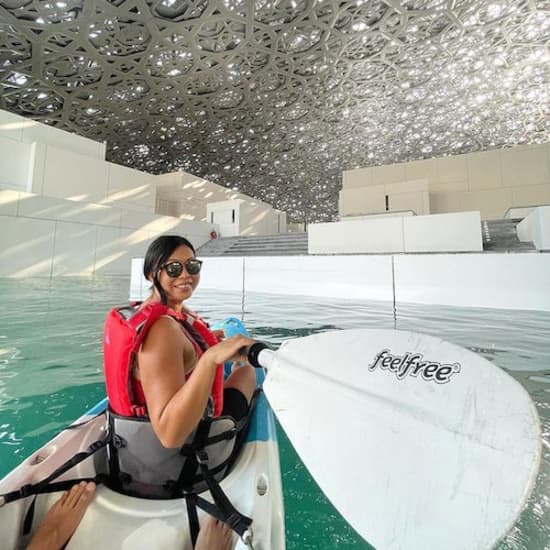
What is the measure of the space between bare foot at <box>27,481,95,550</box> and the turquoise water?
0.63 m

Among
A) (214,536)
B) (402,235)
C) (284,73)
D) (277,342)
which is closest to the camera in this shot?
(214,536)

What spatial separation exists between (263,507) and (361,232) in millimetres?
8005

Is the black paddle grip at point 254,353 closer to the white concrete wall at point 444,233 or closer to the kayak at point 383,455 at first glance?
→ the kayak at point 383,455

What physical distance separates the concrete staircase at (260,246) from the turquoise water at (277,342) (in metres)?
5.19

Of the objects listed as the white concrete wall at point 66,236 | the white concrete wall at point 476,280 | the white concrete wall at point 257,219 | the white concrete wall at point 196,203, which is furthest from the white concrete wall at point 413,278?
the white concrete wall at point 196,203

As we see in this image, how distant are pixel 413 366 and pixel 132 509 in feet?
3.27

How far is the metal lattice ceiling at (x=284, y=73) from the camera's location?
1126cm

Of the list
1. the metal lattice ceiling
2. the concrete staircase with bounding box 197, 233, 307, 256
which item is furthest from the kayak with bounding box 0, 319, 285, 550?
the metal lattice ceiling

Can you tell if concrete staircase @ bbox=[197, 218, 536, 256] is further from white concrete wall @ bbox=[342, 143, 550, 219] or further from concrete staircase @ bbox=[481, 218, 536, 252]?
white concrete wall @ bbox=[342, 143, 550, 219]

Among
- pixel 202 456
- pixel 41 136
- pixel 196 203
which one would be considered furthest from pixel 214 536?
pixel 196 203

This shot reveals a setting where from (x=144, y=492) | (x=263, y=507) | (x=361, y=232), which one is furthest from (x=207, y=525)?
(x=361, y=232)

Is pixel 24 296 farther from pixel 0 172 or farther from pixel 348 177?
pixel 348 177

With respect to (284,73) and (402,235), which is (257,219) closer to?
(284,73)

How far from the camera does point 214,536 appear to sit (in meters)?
0.83
